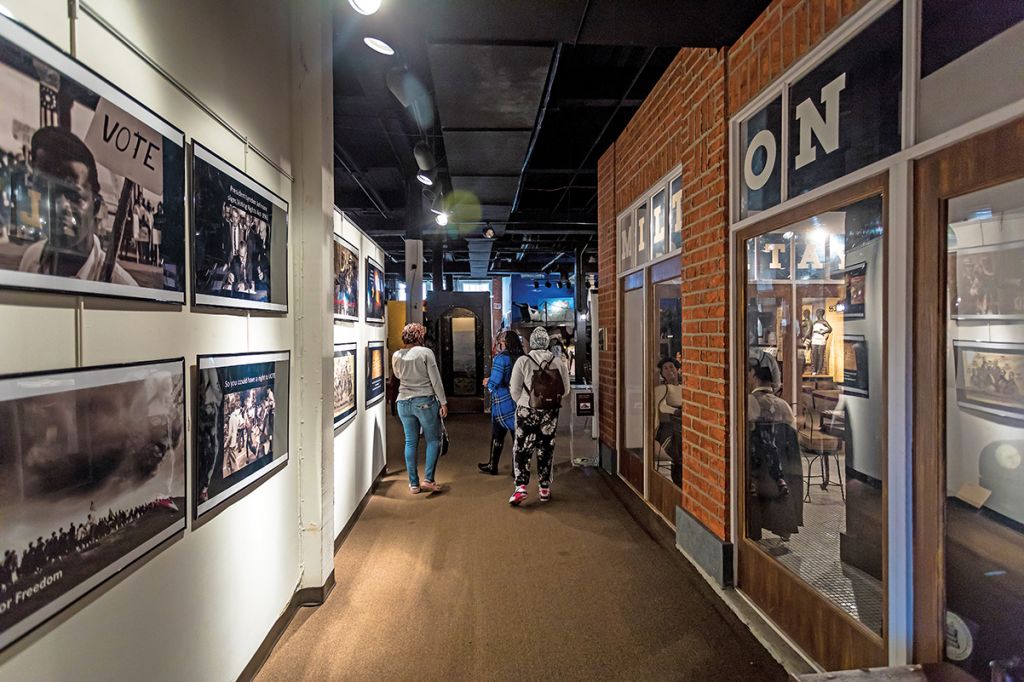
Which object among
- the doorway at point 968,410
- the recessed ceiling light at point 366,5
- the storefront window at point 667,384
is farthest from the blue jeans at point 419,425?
the doorway at point 968,410

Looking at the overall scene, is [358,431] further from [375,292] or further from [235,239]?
[235,239]

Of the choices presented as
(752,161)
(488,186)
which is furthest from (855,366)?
(488,186)

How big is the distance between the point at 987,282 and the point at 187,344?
2.72 meters

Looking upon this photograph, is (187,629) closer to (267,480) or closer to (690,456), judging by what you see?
(267,480)

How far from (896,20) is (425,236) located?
1116 centimetres

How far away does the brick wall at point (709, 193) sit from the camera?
2721mm

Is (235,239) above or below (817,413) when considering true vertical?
above

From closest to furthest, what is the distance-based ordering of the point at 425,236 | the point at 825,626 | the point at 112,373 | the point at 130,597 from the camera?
the point at 112,373
the point at 130,597
the point at 825,626
the point at 425,236

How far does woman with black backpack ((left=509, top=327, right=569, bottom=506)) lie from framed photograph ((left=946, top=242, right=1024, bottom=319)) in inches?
127

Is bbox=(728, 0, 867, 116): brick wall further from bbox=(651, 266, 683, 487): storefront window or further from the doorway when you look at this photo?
bbox=(651, 266, 683, 487): storefront window

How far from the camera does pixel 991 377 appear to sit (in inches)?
67.0

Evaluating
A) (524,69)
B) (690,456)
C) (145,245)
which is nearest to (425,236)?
(524,69)

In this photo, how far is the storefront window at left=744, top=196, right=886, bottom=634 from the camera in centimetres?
217

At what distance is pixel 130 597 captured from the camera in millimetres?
1566
